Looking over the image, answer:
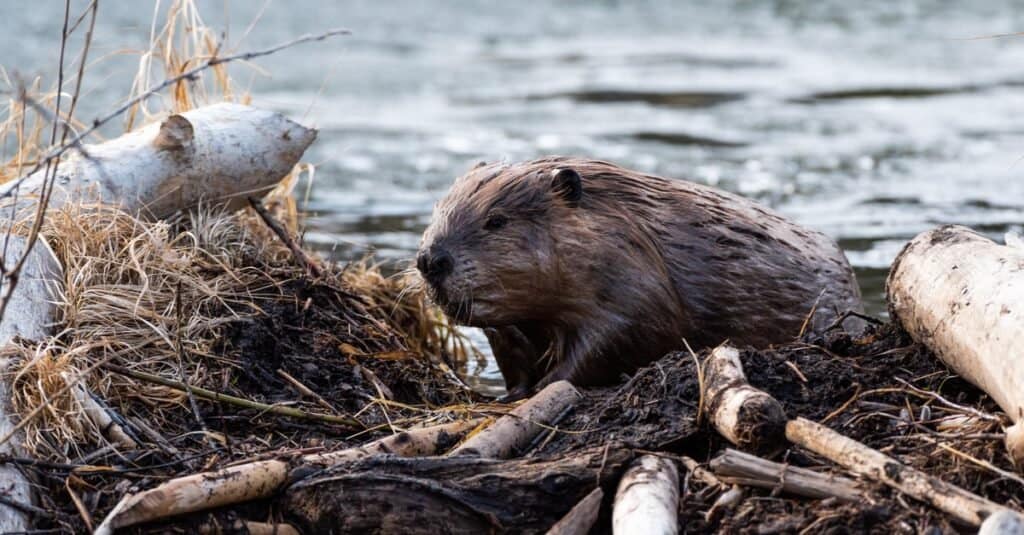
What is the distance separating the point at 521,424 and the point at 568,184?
3.38 ft

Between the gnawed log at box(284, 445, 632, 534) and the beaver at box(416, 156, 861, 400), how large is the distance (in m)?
1.04

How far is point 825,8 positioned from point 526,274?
48.0ft

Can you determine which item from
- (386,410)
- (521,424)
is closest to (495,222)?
(386,410)

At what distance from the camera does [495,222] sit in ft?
14.2

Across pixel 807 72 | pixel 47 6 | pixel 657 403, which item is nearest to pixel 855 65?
pixel 807 72

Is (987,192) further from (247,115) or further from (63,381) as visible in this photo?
(63,381)

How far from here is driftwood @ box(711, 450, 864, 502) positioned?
302cm

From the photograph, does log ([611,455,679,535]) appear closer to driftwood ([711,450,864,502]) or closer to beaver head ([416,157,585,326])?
driftwood ([711,450,864,502])

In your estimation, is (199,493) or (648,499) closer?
(648,499)

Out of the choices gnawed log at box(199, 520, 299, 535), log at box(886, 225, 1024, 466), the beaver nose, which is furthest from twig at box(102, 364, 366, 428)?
log at box(886, 225, 1024, 466)

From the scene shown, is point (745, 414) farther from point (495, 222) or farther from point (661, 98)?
point (661, 98)

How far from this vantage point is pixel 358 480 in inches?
126

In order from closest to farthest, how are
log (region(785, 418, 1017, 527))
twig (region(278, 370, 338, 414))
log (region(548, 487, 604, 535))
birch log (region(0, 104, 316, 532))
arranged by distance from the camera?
log (region(785, 418, 1017, 527)) → log (region(548, 487, 604, 535)) → twig (region(278, 370, 338, 414)) → birch log (region(0, 104, 316, 532))

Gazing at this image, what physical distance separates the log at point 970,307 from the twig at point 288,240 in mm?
2006
